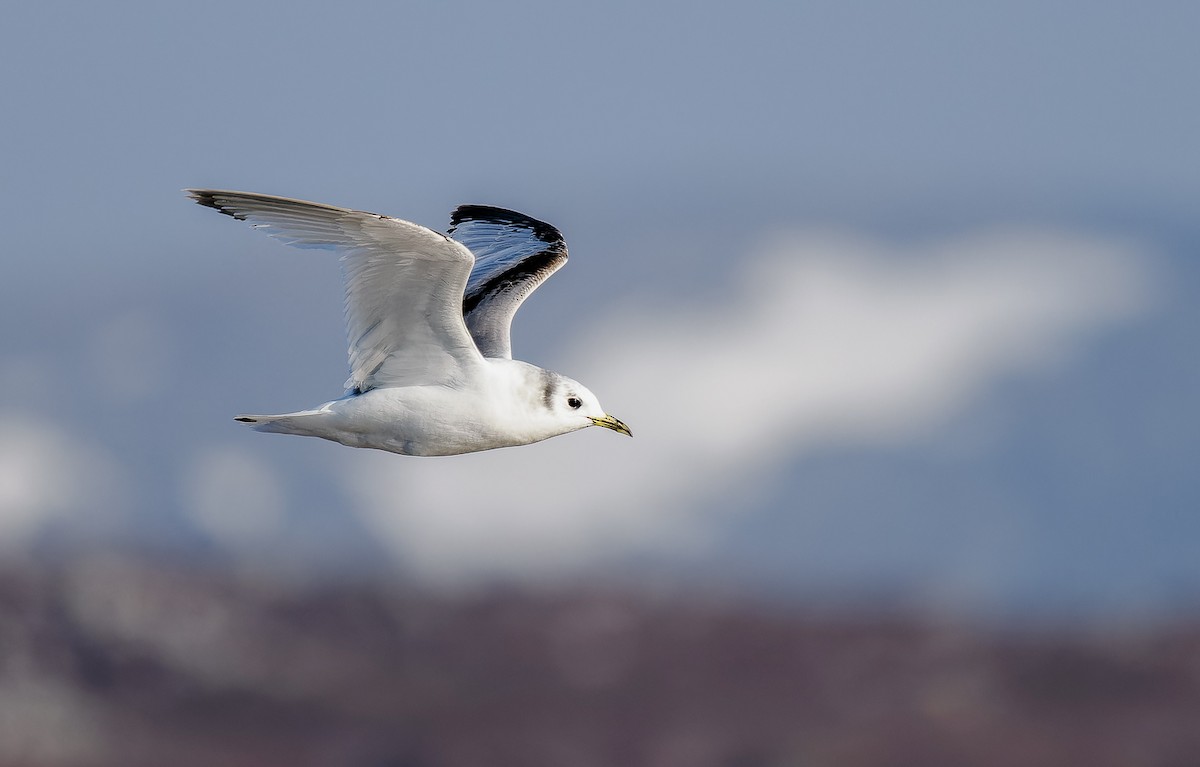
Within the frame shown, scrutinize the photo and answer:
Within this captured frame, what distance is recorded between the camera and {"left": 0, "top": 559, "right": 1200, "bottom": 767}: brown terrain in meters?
37.1

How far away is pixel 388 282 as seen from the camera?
10516 millimetres

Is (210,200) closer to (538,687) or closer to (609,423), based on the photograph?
(609,423)

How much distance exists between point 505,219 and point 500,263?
22.0 inches

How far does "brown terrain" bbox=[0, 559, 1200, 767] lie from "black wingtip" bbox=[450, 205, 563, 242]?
77.3 ft

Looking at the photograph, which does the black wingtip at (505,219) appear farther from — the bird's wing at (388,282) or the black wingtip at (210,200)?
the black wingtip at (210,200)

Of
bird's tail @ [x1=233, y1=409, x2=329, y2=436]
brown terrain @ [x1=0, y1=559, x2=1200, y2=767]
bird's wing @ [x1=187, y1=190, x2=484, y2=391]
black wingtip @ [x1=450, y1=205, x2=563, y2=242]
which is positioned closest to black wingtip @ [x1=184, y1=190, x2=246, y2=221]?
bird's wing @ [x1=187, y1=190, x2=484, y2=391]

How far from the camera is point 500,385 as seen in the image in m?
10.8

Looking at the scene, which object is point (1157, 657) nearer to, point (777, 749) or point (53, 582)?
point (777, 749)

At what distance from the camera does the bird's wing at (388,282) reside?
9.98m

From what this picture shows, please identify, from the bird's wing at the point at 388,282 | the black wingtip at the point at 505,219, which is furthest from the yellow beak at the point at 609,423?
the black wingtip at the point at 505,219

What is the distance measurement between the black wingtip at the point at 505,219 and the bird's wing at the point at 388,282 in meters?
2.64

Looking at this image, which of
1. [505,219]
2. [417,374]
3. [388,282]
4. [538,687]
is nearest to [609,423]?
[417,374]

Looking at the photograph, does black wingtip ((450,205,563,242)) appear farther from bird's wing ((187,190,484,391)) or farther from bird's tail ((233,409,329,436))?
bird's tail ((233,409,329,436))

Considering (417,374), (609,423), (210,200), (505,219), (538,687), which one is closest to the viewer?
(210,200)
